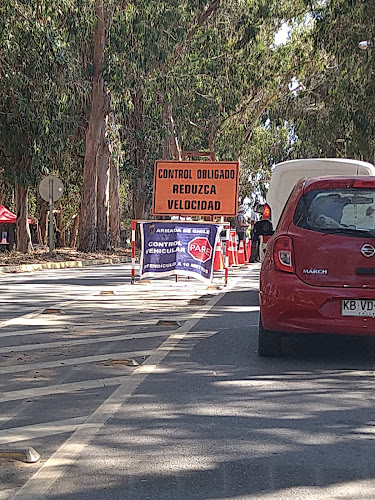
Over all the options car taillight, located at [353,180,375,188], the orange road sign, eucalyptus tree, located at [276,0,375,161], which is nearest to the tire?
car taillight, located at [353,180,375,188]

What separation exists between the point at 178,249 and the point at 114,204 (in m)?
25.7

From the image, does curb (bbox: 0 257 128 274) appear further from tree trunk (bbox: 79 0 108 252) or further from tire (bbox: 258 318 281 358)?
tire (bbox: 258 318 281 358)

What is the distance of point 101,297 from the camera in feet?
47.4

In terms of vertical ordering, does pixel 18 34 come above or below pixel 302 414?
above

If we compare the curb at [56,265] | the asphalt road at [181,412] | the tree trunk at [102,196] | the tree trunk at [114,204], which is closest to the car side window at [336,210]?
the asphalt road at [181,412]

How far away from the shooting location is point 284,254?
8.02 m

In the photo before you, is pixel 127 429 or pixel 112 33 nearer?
pixel 127 429

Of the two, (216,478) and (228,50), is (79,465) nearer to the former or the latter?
(216,478)

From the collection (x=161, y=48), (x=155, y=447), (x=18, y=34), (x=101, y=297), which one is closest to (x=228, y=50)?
(x=161, y=48)

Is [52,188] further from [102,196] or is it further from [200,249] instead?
[200,249]

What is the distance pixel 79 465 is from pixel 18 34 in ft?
70.3

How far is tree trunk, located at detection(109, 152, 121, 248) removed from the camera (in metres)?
40.9

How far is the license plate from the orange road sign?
1139 centimetres

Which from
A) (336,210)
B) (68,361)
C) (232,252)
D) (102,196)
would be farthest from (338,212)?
(102,196)
